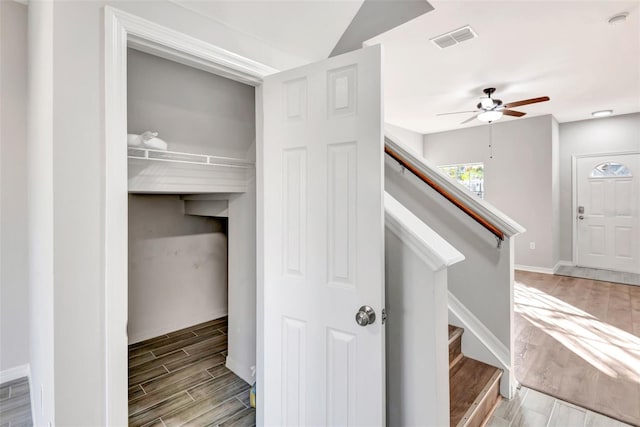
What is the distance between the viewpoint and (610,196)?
17.9 ft

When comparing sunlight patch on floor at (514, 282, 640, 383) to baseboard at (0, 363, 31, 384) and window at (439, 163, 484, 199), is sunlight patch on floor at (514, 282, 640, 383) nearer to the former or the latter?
window at (439, 163, 484, 199)

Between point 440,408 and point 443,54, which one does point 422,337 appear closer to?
point 440,408

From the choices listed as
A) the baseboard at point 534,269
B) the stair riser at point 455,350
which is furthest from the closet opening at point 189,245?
the baseboard at point 534,269

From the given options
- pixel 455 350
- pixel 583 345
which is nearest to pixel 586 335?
pixel 583 345

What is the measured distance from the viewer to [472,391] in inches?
79.0

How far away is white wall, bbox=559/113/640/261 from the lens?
5289 mm

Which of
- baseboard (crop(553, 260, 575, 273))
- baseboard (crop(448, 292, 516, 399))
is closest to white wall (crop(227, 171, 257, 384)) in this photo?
baseboard (crop(448, 292, 516, 399))

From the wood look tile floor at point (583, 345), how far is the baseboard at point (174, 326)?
10.2 feet

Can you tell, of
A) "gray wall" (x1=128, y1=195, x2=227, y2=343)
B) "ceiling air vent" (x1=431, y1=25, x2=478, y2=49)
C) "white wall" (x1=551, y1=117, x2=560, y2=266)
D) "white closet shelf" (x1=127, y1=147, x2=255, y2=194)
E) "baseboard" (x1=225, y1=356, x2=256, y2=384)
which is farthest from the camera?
"white wall" (x1=551, y1=117, x2=560, y2=266)

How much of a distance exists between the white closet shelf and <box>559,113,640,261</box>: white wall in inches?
243

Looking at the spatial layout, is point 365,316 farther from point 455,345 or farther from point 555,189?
point 555,189

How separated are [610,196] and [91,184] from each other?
7275mm

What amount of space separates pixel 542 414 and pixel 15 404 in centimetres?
361

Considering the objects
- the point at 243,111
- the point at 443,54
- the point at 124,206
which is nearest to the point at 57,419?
the point at 124,206
